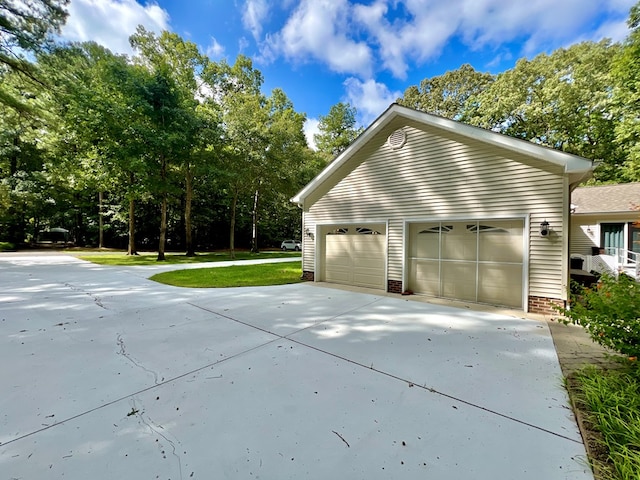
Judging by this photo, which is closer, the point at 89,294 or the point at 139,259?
the point at 89,294

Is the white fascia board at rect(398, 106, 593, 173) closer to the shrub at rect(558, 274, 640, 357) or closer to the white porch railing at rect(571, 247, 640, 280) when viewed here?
the shrub at rect(558, 274, 640, 357)

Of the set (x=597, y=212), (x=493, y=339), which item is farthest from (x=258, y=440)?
(x=597, y=212)

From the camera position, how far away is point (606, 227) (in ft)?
37.8

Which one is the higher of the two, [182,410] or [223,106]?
[223,106]

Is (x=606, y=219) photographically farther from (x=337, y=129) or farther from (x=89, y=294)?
(x=337, y=129)

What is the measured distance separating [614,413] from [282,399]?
2.89 meters

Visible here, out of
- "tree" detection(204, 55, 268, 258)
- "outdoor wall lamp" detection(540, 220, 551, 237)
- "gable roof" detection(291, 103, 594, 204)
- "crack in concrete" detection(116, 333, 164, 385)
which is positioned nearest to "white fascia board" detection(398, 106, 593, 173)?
"gable roof" detection(291, 103, 594, 204)

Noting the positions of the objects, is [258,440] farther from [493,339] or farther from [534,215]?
[534,215]

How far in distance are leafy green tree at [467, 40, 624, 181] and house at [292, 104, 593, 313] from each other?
16.0 meters

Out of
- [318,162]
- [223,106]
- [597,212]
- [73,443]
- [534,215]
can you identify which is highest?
[223,106]

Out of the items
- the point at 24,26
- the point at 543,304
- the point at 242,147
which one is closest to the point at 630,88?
the point at 543,304

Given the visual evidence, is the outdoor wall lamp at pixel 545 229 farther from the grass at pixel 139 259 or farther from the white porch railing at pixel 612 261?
the grass at pixel 139 259

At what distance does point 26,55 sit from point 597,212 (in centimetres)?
2476

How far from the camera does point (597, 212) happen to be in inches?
427
